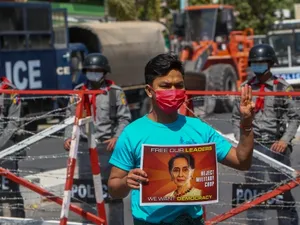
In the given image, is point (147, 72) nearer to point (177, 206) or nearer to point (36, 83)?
point (177, 206)

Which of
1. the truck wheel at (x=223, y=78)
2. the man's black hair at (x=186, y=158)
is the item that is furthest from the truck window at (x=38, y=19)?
the man's black hair at (x=186, y=158)

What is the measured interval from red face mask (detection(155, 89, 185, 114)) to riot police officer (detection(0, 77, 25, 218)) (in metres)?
3.75

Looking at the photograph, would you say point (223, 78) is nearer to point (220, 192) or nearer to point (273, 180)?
point (220, 192)

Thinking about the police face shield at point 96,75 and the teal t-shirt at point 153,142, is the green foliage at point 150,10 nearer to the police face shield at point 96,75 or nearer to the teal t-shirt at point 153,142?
the police face shield at point 96,75

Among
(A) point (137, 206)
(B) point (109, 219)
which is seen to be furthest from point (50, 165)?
(A) point (137, 206)

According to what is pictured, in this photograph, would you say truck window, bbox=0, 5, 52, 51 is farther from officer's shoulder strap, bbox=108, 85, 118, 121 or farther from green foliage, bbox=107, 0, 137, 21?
green foliage, bbox=107, 0, 137, 21

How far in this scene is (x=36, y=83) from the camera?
54.1 ft

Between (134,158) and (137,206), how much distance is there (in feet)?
0.83

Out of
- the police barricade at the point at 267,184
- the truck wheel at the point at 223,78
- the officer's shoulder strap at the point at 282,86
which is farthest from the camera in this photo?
the truck wheel at the point at 223,78

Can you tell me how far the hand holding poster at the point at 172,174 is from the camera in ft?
12.5

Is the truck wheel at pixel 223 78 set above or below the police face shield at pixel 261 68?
below

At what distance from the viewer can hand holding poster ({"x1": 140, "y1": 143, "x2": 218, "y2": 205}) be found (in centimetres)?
380

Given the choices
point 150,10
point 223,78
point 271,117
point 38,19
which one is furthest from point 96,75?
point 150,10

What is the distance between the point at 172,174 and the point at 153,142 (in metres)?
0.22
